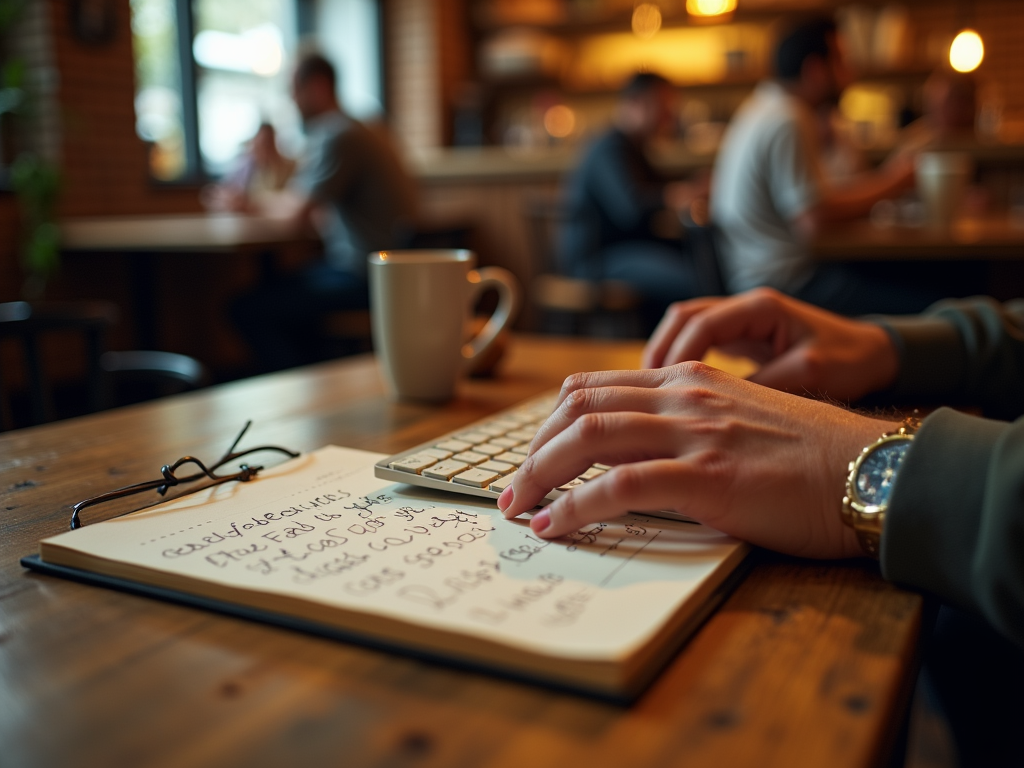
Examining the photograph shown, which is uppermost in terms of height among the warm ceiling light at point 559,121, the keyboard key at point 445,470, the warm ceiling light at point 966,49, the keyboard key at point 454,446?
the warm ceiling light at point 966,49

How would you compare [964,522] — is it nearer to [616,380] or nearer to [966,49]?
[616,380]

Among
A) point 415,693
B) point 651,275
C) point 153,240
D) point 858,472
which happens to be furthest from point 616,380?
A: point 651,275

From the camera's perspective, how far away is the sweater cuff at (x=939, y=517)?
412mm

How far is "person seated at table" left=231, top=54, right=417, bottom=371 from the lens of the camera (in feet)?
10.3

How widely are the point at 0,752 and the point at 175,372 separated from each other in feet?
3.57

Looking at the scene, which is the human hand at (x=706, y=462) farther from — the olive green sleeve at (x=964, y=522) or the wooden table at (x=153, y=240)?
the wooden table at (x=153, y=240)

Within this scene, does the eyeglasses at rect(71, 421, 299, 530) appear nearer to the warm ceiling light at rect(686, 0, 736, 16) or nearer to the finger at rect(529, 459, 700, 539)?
the finger at rect(529, 459, 700, 539)

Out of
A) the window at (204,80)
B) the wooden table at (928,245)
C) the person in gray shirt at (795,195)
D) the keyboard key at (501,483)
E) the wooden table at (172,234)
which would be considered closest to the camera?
the keyboard key at (501,483)

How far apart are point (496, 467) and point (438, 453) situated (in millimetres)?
45

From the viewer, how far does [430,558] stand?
0.42m

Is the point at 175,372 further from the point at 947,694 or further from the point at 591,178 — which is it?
the point at 591,178

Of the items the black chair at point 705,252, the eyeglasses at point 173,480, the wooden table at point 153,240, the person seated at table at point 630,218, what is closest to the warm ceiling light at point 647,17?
the person seated at table at point 630,218

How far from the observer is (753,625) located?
385 millimetres

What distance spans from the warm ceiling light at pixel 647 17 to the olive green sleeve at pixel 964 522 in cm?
→ 583
